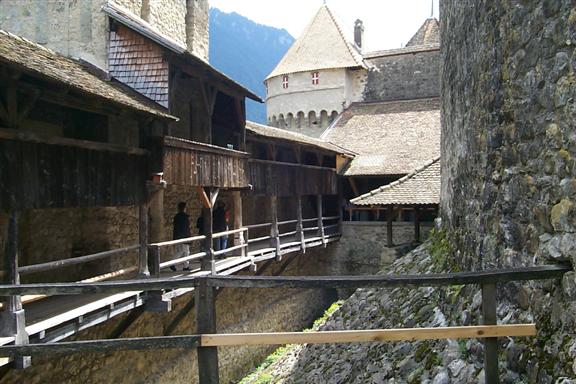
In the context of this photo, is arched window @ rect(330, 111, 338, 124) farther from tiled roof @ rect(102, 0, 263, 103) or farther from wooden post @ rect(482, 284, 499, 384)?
wooden post @ rect(482, 284, 499, 384)

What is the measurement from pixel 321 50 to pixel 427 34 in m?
7.32

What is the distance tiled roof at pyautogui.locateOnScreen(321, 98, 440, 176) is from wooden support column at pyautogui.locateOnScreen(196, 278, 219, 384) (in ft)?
58.2

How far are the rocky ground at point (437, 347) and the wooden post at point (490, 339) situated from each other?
0.22 m

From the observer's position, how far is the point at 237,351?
14500 millimetres

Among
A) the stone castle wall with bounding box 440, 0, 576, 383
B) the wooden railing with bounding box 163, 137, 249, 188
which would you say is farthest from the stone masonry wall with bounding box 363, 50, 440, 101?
the stone castle wall with bounding box 440, 0, 576, 383

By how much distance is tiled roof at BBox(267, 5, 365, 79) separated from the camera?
2705 centimetres

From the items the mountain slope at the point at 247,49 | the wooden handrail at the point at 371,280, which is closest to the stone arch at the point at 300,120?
the wooden handrail at the point at 371,280

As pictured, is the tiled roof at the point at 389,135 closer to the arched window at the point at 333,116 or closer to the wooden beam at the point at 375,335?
the arched window at the point at 333,116

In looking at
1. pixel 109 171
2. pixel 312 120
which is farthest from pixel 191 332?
pixel 312 120

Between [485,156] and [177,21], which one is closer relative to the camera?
[485,156]

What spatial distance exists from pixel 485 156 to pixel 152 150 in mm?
7208

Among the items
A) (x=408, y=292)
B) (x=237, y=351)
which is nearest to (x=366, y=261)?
(x=237, y=351)

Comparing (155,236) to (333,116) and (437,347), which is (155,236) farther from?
(333,116)

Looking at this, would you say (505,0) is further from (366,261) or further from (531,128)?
(366,261)
